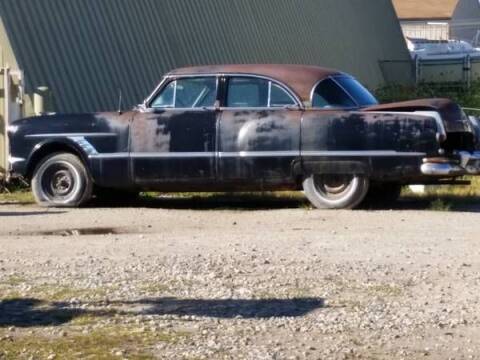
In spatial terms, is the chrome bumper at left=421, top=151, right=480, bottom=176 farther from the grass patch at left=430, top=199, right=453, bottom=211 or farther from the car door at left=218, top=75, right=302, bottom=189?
the car door at left=218, top=75, right=302, bottom=189

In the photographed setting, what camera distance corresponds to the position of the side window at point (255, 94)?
12.8 meters

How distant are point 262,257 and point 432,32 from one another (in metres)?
50.4

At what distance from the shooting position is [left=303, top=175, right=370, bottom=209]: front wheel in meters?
12.5

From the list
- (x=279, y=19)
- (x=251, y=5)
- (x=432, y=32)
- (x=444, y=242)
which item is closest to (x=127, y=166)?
(x=444, y=242)

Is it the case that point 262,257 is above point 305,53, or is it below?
below

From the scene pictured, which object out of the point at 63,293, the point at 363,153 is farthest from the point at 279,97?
the point at 63,293

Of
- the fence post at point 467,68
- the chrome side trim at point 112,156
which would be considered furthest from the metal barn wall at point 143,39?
the fence post at point 467,68

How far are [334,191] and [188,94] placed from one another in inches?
78.6

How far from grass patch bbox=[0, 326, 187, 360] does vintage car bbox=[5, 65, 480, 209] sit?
18.6 feet

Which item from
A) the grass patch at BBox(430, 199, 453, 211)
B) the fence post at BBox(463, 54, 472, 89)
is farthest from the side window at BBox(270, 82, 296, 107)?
the fence post at BBox(463, 54, 472, 89)

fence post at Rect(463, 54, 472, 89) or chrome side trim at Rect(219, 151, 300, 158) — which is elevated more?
fence post at Rect(463, 54, 472, 89)

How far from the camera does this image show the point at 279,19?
27922 millimetres

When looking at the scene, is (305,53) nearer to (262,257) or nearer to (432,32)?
(262,257)

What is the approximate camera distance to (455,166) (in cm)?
1212
